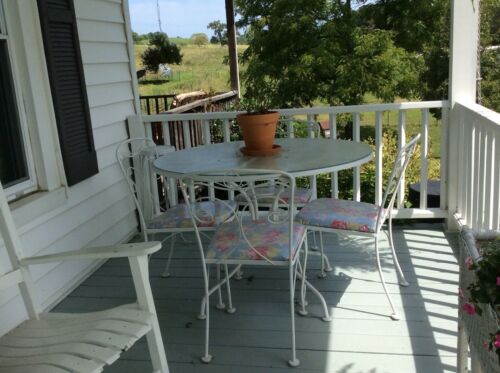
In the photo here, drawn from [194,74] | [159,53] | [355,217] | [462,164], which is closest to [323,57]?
[462,164]

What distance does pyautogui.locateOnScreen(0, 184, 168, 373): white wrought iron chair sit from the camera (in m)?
1.49

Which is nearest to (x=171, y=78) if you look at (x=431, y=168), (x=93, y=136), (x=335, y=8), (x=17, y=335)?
(x=335, y=8)

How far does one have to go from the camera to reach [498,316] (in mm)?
1206

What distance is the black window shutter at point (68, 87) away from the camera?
110 inches

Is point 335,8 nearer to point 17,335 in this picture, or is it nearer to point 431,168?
point 431,168

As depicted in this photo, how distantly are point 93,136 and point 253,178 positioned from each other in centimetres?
158

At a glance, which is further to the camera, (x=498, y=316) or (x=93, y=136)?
(x=93, y=136)

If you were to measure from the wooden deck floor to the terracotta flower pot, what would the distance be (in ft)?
2.74

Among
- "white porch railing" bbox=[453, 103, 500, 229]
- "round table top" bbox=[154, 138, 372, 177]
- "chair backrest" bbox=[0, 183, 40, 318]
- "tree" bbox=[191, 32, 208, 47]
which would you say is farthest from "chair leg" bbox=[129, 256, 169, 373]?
"tree" bbox=[191, 32, 208, 47]

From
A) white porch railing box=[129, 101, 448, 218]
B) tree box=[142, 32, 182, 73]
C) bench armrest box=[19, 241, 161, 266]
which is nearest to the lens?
bench armrest box=[19, 241, 161, 266]

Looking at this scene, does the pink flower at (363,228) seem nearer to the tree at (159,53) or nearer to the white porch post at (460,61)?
the white porch post at (460,61)

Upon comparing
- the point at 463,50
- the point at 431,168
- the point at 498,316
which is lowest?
the point at 431,168

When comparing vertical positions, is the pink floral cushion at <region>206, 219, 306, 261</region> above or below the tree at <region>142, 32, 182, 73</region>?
below

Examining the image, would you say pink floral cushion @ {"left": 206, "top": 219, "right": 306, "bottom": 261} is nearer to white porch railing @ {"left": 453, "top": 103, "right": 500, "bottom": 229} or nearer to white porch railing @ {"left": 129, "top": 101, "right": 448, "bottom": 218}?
white porch railing @ {"left": 453, "top": 103, "right": 500, "bottom": 229}
